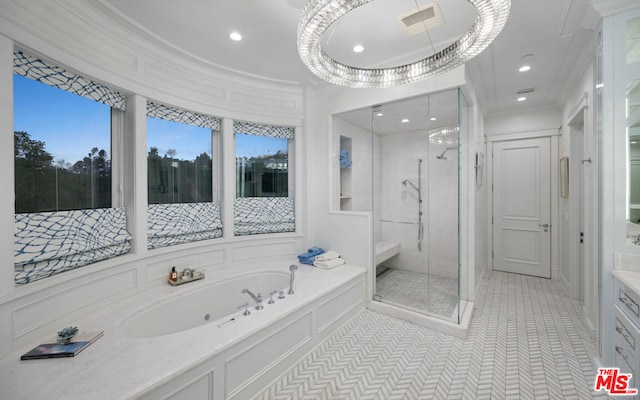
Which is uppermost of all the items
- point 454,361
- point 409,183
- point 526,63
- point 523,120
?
point 526,63

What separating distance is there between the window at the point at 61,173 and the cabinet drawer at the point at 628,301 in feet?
12.3

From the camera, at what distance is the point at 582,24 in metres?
2.11

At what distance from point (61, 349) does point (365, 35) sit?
3.21 metres

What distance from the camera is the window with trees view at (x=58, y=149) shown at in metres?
1.77

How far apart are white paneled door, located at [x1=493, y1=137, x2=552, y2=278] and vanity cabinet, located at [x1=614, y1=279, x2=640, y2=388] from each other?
111 inches

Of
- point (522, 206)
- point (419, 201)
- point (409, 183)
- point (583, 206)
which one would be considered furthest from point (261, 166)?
point (522, 206)

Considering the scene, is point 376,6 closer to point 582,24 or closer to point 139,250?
point 582,24

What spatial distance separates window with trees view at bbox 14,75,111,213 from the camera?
5.79ft

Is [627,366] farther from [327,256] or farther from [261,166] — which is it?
[261,166]

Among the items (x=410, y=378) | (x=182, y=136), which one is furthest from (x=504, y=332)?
(x=182, y=136)

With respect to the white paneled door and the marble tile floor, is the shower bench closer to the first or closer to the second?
the marble tile floor

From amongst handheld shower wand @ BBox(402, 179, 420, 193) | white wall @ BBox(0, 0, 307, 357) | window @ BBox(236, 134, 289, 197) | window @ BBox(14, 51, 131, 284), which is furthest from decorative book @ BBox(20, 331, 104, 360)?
handheld shower wand @ BBox(402, 179, 420, 193)

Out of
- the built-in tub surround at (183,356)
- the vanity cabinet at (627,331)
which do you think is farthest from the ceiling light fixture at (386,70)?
the built-in tub surround at (183,356)

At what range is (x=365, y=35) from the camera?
2.34m
